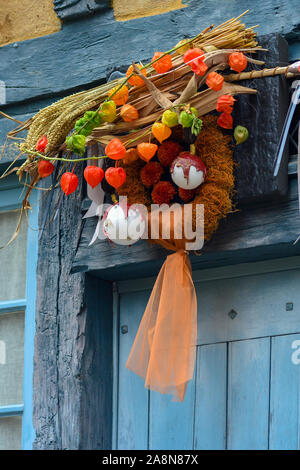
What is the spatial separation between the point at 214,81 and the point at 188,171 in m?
0.26

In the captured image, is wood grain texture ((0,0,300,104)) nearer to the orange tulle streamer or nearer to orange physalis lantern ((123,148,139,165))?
orange physalis lantern ((123,148,139,165))

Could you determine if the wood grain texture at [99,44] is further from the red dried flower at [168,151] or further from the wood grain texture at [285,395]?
the wood grain texture at [285,395]

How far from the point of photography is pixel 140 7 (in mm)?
3596

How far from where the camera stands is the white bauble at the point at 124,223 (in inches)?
121

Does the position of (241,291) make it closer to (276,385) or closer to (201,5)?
(276,385)

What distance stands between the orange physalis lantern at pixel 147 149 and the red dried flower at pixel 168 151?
0.35 feet

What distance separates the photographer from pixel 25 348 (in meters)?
3.49

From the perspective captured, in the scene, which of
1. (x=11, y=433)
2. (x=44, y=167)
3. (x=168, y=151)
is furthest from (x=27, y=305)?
(x=168, y=151)

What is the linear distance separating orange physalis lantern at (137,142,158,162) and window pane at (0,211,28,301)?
2.56 feet

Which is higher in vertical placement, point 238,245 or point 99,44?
point 99,44

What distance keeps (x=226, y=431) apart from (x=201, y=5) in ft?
4.53

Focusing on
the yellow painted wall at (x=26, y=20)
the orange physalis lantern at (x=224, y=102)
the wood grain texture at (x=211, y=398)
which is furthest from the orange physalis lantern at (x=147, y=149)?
the yellow painted wall at (x=26, y=20)

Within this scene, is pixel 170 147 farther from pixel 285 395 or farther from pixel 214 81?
pixel 285 395
